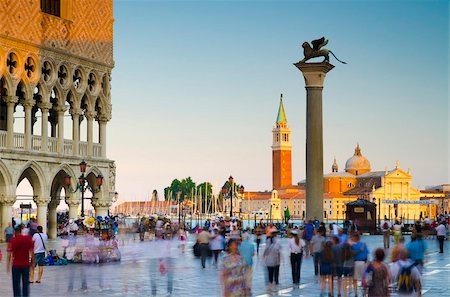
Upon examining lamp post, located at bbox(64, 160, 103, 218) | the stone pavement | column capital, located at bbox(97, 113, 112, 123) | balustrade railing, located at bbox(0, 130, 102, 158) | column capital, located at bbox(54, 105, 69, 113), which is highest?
column capital, located at bbox(54, 105, 69, 113)

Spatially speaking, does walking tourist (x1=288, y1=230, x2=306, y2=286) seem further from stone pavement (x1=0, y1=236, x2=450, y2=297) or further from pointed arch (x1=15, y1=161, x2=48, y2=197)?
pointed arch (x1=15, y1=161, x2=48, y2=197)

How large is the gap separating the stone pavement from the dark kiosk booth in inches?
1073

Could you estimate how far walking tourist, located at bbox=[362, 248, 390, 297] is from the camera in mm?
12062

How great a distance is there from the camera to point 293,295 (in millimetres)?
16953

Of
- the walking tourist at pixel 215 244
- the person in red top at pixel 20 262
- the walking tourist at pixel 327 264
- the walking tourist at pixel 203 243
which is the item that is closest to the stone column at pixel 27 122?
the walking tourist at pixel 215 244

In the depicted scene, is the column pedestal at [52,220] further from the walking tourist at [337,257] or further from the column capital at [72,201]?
the walking tourist at [337,257]

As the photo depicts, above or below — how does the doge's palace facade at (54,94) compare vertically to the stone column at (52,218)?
above

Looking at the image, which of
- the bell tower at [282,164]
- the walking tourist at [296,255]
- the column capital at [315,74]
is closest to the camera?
the walking tourist at [296,255]

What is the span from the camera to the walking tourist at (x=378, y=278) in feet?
39.6

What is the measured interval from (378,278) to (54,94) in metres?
28.7

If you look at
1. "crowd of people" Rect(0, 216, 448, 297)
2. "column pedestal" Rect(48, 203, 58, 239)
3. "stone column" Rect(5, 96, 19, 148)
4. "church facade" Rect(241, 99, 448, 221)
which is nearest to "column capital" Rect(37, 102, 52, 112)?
"stone column" Rect(5, 96, 19, 148)

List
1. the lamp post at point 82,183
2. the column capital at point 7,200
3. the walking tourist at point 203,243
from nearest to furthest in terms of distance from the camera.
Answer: the walking tourist at point 203,243
the lamp post at point 82,183
the column capital at point 7,200

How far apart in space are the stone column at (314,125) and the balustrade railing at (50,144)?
12443mm

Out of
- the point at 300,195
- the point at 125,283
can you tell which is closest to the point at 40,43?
the point at 125,283
